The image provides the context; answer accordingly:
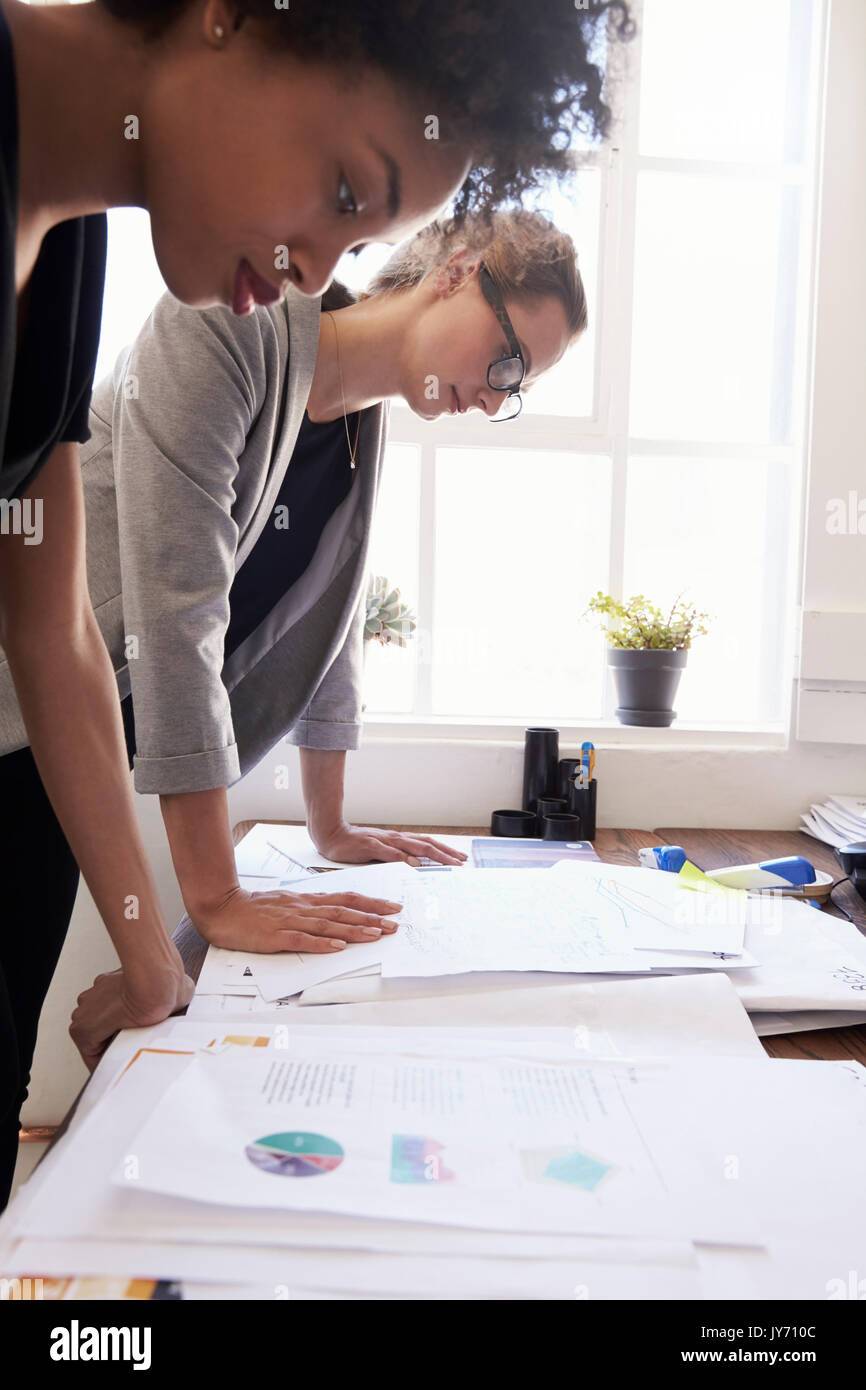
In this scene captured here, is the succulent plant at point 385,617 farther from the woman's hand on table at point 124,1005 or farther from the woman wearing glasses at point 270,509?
the woman's hand on table at point 124,1005

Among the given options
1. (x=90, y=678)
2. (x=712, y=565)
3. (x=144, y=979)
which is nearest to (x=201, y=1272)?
(x=144, y=979)

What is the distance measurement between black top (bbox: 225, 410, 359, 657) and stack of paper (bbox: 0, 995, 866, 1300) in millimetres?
713

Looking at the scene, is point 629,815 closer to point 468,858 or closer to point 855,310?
point 468,858

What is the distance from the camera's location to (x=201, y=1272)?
432 mm

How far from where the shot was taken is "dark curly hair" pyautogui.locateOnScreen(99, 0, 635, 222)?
1.64ft

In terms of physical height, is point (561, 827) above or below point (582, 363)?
below

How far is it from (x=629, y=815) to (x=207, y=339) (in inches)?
50.6

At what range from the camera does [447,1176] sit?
0.51 m

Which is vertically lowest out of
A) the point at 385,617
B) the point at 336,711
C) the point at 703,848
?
the point at 703,848

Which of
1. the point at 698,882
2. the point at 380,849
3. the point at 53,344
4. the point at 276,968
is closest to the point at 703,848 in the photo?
the point at 698,882

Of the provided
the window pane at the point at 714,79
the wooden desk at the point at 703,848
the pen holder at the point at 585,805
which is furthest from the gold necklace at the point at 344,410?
the window pane at the point at 714,79

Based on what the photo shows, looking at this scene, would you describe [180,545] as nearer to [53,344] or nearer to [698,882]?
[53,344]

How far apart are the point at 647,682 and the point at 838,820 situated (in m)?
0.45

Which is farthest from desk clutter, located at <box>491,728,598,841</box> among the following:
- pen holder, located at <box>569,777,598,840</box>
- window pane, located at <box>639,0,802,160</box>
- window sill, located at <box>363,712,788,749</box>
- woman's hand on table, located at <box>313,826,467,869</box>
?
window pane, located at <box>639,0,802,160</box>
